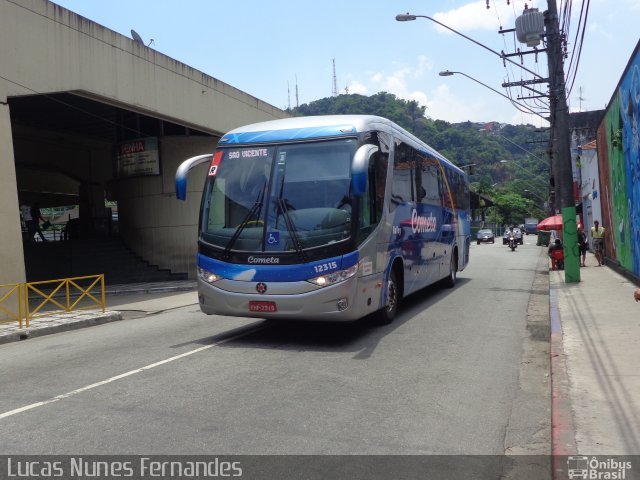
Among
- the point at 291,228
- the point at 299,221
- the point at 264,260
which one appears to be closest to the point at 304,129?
the point at 299,221

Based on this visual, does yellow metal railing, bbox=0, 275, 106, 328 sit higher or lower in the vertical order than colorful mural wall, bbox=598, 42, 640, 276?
lower

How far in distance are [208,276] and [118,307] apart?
7882 millimetres

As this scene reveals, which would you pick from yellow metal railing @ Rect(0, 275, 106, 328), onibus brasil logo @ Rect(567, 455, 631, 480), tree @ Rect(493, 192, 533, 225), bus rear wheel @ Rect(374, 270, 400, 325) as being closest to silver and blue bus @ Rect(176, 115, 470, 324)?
bus rear wheel @ Rect(374, 270, 400, 325)

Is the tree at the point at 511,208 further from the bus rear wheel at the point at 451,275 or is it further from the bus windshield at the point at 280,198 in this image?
the bus windshield at the point at 280,198

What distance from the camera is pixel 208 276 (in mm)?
8523

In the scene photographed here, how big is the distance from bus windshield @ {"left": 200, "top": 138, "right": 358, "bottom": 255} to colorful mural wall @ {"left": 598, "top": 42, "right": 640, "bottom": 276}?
8.55 meters

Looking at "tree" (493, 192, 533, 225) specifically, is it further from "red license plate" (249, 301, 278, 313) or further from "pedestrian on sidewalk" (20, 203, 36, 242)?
"red license plate" (249, 301, 278, 313)

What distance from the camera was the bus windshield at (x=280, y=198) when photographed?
8055mm

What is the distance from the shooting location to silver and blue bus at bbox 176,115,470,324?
7977 mm

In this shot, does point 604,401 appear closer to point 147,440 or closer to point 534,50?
point 147,440

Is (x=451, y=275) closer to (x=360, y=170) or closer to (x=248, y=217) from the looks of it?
(x=248, y=217)

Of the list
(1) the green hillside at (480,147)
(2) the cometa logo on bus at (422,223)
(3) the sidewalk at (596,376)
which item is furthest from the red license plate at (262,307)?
(1) the green hillside at (480,147)

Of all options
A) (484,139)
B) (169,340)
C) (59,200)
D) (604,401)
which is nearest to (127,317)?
(169,340)

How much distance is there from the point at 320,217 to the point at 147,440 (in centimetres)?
410
